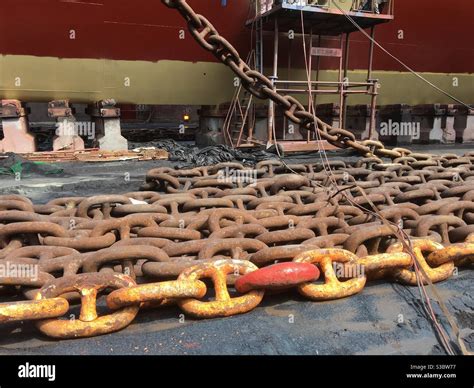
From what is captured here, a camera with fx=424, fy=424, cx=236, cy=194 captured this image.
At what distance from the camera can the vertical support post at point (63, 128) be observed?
202 inches

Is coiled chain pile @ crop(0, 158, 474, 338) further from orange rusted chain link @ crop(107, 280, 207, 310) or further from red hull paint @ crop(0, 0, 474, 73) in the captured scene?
red hull paint @ crop(0, 0, 474, 73)

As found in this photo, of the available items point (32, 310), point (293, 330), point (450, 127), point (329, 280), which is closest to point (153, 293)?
point (32, 310)

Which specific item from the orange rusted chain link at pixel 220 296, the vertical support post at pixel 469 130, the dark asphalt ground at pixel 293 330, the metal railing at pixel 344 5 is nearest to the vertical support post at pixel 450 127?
the vertical support post at pixel 469 130

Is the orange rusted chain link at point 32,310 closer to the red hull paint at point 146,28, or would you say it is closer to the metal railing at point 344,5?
the red hull paint at point 146,28

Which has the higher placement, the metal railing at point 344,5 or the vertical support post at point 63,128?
the metal railing at point 344,5

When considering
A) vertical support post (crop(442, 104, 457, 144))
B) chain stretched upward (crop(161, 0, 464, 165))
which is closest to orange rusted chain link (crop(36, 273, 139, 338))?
chain stretched upward (crop(161, 0, 464, 165))

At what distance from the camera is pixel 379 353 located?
137cm

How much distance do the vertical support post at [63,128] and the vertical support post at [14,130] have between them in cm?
30

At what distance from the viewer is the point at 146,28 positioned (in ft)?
18.4

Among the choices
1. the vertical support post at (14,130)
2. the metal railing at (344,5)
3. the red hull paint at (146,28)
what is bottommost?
the vertical support post at (14,130)

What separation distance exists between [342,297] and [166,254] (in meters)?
0.68

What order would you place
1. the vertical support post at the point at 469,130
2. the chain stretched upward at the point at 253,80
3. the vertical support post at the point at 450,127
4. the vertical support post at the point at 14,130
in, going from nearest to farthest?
the chain stretched upward at the point at 253,80, the vertical support post at the point at 14,130, the vertical support post at the point at 450,127, the vertical support post at the point at 469,130

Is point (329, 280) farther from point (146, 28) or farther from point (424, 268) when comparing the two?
point (146, 28)

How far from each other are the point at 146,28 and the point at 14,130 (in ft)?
6.97
